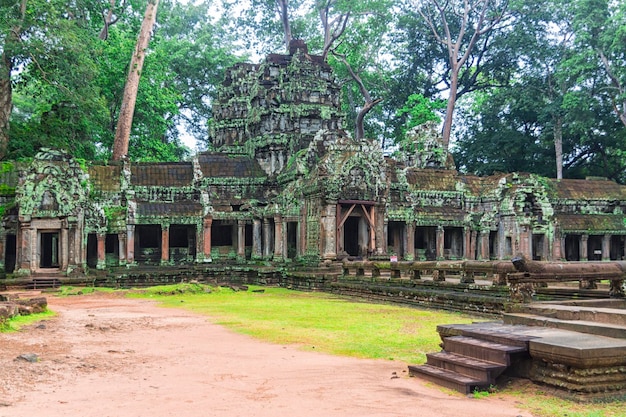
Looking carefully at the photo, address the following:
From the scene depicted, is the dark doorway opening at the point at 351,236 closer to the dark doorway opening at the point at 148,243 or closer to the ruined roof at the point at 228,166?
the ruined roof at the point at 228,166

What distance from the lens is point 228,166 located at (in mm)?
34344

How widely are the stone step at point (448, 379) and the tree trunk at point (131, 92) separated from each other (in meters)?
28.7

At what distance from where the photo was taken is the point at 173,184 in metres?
32.1

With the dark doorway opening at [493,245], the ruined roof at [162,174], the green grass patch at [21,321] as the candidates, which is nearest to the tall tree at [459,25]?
the dark doorway opening at [493,245]

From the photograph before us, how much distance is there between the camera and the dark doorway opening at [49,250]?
2941 cm

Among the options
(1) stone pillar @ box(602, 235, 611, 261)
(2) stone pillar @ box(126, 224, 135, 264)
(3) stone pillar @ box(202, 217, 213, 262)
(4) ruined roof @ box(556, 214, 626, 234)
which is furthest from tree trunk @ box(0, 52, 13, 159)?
(1) stone pillar @ box(602, 235, 611, 261)

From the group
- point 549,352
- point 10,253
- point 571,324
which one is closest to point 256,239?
point 10,253

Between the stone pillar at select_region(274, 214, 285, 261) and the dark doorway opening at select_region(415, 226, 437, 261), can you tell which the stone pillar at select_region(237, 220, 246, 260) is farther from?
the dark doorway opening at select_region(415, 226, 437, 261)

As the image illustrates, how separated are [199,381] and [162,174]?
1007 inches

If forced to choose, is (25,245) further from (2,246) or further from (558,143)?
(558,143)

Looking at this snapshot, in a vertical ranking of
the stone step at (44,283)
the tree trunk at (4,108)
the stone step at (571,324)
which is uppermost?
the tree trunk at (4,108)

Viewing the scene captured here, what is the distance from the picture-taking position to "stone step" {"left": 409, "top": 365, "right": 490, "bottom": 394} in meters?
6.99

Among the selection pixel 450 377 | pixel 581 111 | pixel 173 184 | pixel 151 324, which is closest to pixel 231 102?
pixel 173 184

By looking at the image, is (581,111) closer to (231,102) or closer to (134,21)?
(231,102)
